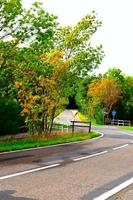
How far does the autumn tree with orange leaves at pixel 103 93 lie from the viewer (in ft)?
269

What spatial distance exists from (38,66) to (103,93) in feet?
187

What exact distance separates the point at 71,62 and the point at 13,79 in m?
7.21

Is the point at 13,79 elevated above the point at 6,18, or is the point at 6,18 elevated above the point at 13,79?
the point at 6,18

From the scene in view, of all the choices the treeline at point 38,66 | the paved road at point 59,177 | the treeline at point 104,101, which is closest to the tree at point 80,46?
the treeline at point 38,66

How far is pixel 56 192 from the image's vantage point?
9.56 meters

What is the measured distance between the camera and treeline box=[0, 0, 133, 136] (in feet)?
77.7

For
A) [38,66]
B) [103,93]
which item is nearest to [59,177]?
[38,66]

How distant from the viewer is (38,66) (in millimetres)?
25812

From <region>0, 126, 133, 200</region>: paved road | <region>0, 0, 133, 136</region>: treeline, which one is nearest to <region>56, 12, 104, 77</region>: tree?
<region>0, 0, 133, 136</region>: treeline

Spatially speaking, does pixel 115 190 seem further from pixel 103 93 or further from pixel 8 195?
pixel 103 93

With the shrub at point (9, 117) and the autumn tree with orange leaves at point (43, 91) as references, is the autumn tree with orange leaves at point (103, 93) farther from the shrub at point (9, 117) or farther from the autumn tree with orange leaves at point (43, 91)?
the shrub at point (9, 117)

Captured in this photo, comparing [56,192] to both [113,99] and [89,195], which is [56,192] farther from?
[113,99]

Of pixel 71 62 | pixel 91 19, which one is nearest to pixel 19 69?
pixel 71 62

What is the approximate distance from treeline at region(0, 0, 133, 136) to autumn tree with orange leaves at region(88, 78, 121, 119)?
46.9 meters
